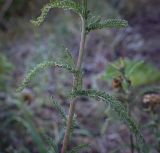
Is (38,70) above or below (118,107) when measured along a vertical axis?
above

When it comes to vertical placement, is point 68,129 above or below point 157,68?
below

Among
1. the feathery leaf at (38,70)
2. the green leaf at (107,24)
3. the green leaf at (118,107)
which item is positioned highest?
the green leaf at (107,24)

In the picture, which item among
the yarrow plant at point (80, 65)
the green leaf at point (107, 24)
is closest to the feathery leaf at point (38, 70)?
the yarrow plant at point (80, 65)

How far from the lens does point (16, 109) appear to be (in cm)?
307

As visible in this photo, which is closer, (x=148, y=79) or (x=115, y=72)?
(x=115, y=72)

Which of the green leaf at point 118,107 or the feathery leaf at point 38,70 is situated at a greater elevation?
the feathery leaf at point 38,70

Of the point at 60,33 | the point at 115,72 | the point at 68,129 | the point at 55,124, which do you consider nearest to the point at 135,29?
the point at 60,33

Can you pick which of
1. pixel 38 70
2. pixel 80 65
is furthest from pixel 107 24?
pixel 38 70

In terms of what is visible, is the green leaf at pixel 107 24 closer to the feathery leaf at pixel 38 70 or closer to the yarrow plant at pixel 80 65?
the yarrow plant at pixel 80 65

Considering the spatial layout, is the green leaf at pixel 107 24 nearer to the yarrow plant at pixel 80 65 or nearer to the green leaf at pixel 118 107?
the yarrow plant at pixel 80 65

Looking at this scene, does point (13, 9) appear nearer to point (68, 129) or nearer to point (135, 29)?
point (135, 29)

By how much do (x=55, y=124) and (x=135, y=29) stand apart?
195 cm

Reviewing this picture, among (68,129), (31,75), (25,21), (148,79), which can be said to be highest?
(25,21)

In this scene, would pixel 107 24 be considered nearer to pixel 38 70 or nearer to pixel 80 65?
pixel 80 65
